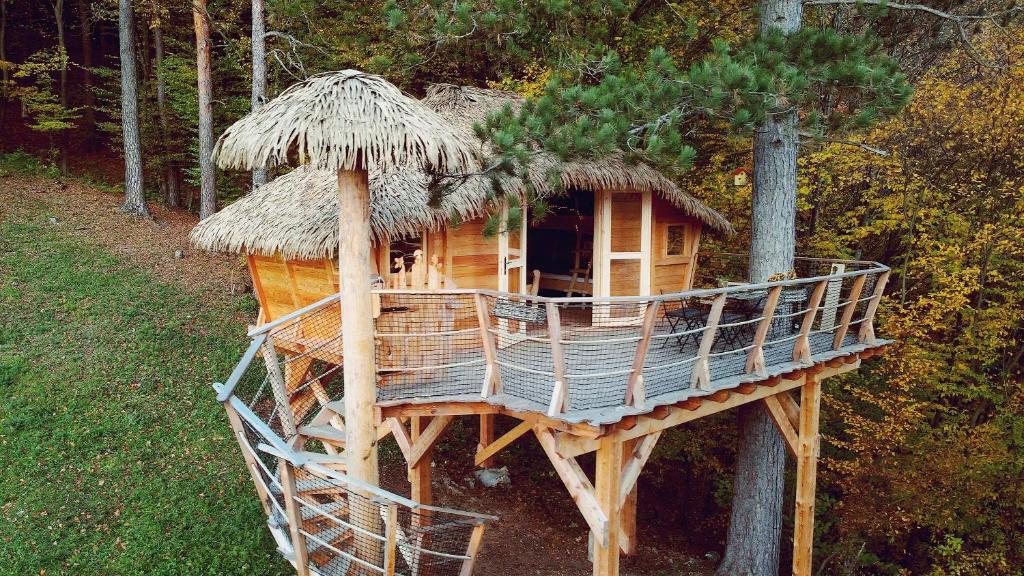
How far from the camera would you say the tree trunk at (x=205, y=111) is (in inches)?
565

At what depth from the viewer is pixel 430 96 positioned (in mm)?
9766

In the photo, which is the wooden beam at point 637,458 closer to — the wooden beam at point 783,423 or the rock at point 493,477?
the wooden beam at point 783,423

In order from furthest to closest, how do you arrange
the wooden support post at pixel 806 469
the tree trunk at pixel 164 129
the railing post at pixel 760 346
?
the tree trunk at pixel 164 129 → the wooden support post at pixel 806 469 → the railing post at pixel 760 346

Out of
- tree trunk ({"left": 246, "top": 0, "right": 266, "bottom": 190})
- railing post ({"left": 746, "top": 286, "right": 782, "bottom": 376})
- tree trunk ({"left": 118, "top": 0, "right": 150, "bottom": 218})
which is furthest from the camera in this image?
tree trunk ({"left": 118, "top": 0, "right": 150, "bottom": 218})

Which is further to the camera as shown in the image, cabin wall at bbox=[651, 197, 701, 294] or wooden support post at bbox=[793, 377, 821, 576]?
cabin wall at bbox=[651, 197, 701, 294]

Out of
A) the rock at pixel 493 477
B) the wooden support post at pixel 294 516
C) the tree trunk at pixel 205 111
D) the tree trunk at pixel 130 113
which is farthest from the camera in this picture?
the tree trunk at pixel 130 113

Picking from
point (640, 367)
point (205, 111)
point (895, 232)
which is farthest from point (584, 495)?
point (205, 111)

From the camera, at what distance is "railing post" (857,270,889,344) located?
343 inches

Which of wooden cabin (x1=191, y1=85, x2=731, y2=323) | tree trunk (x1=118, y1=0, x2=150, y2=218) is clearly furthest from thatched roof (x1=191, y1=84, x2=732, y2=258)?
tree trunk (x1=118, y1=0, x2=150, y2=218)

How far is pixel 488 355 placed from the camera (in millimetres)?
6020

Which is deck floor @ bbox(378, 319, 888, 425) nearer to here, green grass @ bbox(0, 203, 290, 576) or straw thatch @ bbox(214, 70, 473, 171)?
straw thatch @ bbox(214, 70, 473, 171)

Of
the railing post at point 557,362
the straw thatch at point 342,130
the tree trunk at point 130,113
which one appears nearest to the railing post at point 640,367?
the railing post at point 557,362

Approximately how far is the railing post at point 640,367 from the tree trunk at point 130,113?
14.5m

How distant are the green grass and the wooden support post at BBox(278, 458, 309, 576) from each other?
2.68 metres
